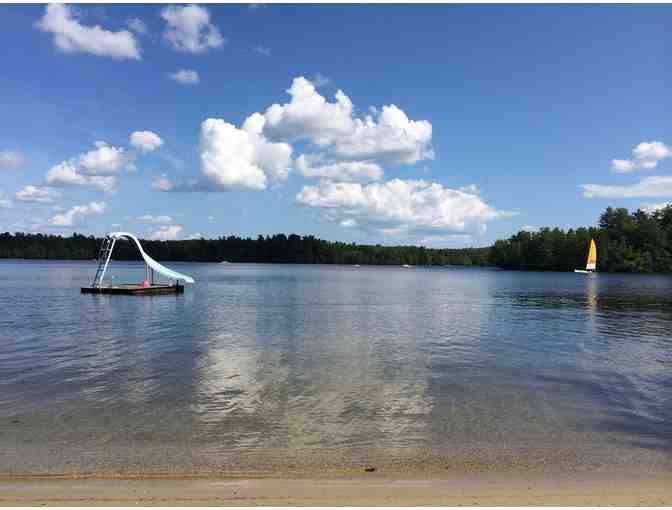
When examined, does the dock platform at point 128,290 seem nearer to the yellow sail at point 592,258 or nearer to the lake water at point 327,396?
the lake water at point 327,396

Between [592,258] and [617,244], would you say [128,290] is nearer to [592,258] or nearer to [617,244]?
[592,258]

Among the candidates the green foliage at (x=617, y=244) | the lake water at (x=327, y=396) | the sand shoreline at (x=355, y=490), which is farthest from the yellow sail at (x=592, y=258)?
the sand shoreline at (x=355, y=490)

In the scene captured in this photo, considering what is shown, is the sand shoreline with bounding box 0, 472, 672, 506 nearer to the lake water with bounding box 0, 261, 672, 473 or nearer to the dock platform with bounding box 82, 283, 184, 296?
the lake water with bounding box 0, 261, 672, 473

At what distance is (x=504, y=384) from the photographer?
1709 cm

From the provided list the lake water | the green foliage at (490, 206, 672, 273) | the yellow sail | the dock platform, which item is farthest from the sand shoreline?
the green foliage at (490, 206, 672, 273)

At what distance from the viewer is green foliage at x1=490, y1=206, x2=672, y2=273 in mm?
161125

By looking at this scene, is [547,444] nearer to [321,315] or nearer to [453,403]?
[453,403]

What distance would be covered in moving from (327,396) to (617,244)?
179275 mm

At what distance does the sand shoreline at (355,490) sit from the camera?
7.68 metres

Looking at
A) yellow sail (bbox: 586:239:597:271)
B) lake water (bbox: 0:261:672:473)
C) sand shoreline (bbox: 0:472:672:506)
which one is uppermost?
Result: yellow sail (bbox: 586:239:597:271)

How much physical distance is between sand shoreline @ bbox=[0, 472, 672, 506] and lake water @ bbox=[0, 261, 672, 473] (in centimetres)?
74

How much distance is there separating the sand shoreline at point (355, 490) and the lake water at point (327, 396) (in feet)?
2.42

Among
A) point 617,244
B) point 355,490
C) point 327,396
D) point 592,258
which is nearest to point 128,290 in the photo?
point 327,396

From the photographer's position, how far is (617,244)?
167875mm
